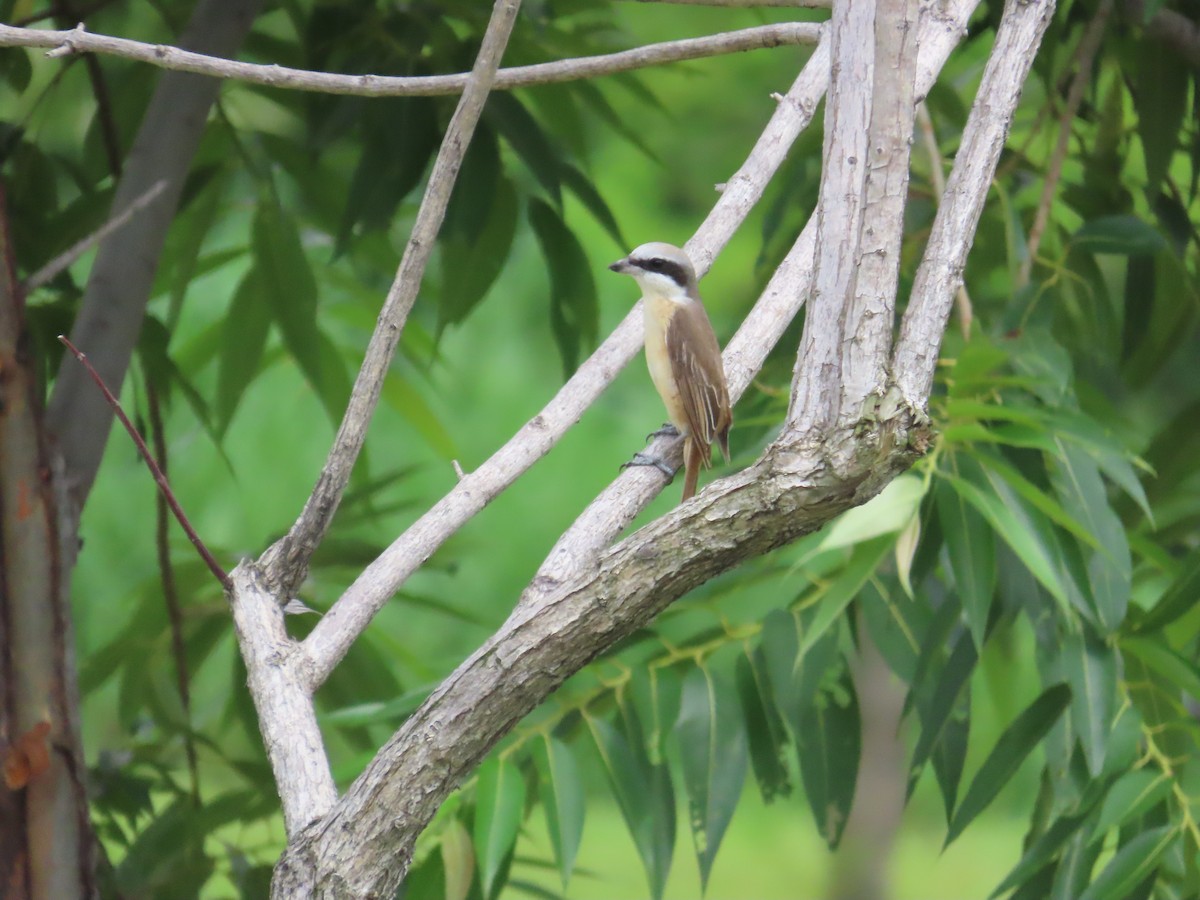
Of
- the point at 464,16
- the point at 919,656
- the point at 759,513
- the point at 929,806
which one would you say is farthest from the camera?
the point at 929,806

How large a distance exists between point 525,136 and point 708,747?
1.19 meters

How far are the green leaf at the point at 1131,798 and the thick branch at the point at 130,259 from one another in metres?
1.69

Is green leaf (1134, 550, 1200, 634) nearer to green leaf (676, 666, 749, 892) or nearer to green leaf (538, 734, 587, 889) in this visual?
green leaf (676, 666, 749, 892)

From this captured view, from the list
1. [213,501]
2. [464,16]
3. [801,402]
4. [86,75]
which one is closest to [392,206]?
[464,16]

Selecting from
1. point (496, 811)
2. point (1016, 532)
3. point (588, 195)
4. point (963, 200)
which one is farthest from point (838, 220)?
point (588, 195)

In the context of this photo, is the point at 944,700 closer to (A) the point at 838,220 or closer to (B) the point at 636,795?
(B) the point at 636,795

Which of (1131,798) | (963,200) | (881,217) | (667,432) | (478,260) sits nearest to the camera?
(881,217)

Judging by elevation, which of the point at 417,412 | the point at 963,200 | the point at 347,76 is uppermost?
the point at 417,412

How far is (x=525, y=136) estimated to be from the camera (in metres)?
2.50

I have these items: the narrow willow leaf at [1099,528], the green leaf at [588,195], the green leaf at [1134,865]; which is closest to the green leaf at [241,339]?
the green leaf at [588,195]

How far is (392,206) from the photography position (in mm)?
2582

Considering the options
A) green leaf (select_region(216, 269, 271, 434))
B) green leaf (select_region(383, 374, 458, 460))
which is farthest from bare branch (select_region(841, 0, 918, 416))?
green leaf (select_region(383, 374, 458, 460))

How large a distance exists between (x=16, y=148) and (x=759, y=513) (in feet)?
6.88

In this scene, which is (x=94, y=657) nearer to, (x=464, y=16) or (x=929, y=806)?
(x=464, y=16)
